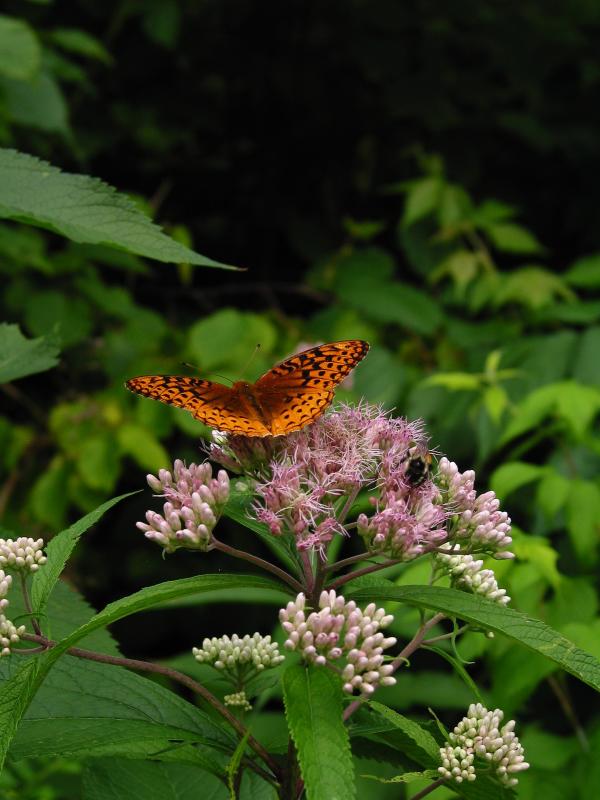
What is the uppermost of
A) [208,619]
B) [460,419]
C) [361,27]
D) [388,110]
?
[361,27]

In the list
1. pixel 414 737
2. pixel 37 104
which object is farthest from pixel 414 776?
pixel 37 104

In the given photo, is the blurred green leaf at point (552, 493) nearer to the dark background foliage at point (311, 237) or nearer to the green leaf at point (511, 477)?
the green leaf at point (511, 477)

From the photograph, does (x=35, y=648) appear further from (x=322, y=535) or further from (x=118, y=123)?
(x=118, y=123)

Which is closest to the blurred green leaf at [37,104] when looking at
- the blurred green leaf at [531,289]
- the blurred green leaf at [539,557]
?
the blurred green leaf at [531,289]

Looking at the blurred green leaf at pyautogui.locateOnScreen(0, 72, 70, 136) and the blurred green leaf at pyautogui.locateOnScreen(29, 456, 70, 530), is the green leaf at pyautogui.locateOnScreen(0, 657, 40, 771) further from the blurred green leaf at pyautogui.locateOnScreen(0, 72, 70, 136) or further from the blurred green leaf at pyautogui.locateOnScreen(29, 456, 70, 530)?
the blurred green leaf at pyautogui.locateOnScreen(0, 72, 70, 136)

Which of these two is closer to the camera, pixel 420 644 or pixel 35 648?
pixel 35 648

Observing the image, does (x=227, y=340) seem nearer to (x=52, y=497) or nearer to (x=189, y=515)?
(x=52, y=497)

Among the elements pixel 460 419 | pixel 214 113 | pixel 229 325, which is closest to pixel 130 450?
pixel 229 325
